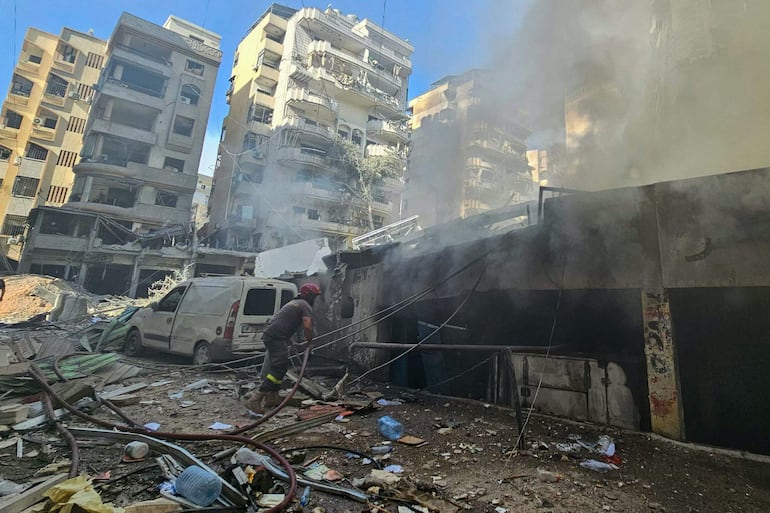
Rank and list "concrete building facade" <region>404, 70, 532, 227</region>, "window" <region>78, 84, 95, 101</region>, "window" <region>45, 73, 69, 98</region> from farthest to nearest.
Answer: "window" <region>78, 84, 95, 101</region>, "window" <region>45, 73, 69, 98</region>, "concrete building facade" <region>404, 70, 532, 227</region>

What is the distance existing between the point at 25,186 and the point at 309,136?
2310 centimetres

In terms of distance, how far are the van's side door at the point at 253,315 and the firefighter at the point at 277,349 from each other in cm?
200

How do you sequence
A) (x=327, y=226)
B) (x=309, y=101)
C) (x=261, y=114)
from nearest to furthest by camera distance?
(x=327, y=226) < (x=309, y=101) < (x=261, y=114)

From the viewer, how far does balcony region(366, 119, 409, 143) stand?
29.5 metres

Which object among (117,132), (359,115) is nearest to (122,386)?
(117,132)

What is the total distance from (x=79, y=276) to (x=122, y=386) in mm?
19821

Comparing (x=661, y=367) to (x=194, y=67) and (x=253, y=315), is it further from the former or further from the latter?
(x=194, y=67)

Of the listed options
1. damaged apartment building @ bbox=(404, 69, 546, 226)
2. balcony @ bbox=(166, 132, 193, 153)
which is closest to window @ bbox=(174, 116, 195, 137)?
balcony @ bbox=(166, 132, 193, 153)

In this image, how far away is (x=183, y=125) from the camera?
84.4 ft

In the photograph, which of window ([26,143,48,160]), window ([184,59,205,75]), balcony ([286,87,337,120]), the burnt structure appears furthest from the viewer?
window ([26,143,48,160])

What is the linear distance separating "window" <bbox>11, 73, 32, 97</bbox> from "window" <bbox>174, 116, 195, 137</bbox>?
57.5 ft

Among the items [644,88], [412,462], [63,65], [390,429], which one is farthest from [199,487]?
[63,65]

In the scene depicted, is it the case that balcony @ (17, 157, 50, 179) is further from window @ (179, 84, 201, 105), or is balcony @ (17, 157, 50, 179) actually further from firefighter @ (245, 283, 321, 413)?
firefighter @ (245, 283, 321, 413)

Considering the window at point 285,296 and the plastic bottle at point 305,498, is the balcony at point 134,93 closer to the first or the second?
the window at point 285,296
